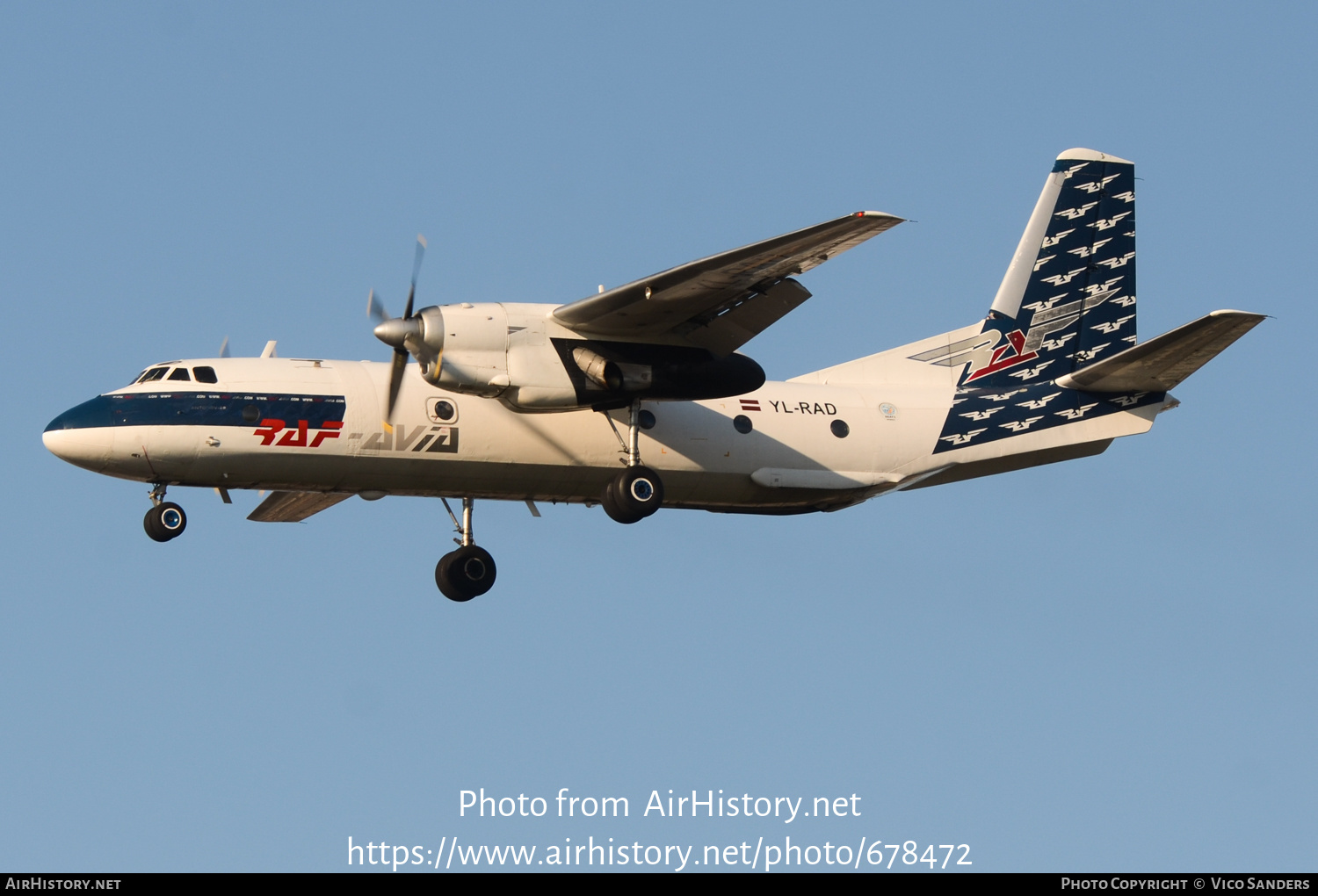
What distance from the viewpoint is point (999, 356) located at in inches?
976

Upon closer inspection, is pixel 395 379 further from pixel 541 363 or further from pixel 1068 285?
pixel 1068 285

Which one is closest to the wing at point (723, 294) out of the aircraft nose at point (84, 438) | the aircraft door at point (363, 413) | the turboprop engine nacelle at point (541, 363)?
the turboprop engine nacelle at point (541, 363)

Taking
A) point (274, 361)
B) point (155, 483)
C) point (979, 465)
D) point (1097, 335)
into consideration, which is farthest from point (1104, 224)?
point (155, 483)

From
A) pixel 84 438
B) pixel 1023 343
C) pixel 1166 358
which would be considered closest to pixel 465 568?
pixel 84 438

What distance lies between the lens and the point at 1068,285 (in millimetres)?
25328

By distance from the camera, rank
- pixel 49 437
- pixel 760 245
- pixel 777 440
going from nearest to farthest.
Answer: pixel 760 245
pixel 49 437
pixel 777 440

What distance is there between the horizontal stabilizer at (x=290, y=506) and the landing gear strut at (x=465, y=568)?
178 cm

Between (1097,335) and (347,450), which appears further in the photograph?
(1097,335)

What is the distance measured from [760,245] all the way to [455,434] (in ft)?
15.1

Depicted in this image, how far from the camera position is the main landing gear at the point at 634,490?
22000mm

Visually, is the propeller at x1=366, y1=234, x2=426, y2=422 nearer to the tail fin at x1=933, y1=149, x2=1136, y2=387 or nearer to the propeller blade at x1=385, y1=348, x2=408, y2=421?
the propeller blade at x1=385, y1=348, x2=408, y2=421

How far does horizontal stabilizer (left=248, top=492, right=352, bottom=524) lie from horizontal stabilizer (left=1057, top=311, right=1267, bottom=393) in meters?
10.1

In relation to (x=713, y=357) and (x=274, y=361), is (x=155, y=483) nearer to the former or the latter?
(x=274, y=361)

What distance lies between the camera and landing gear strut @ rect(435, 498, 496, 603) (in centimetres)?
2402
